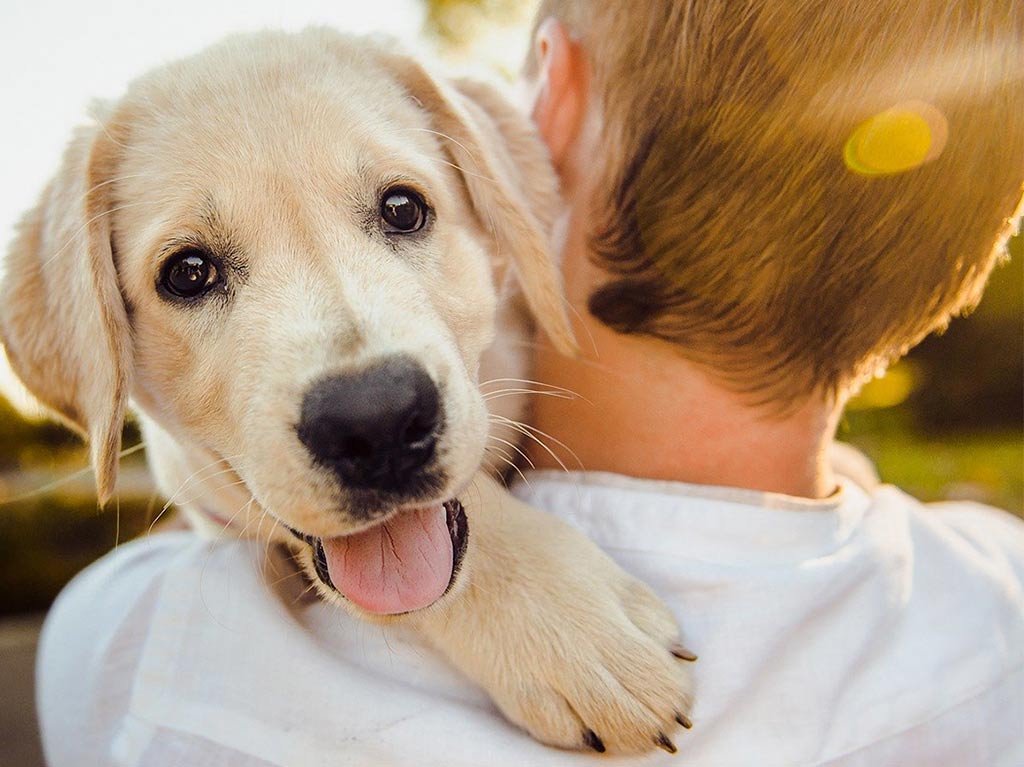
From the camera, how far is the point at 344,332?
1.75 meters

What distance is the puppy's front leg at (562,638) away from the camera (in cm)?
165

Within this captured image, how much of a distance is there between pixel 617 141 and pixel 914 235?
67 cm

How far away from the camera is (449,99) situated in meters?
2.30

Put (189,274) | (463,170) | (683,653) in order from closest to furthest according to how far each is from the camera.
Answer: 1. (683,653)
2. (189,274)
3. (463,170)

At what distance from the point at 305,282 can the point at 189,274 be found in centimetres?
33

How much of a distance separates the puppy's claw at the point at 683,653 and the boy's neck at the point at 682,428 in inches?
16.5

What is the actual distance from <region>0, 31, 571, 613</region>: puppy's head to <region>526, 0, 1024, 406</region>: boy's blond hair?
0.32m

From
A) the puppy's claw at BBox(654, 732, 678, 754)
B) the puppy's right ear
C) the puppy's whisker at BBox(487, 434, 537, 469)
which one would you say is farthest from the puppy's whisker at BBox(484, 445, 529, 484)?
the puppy's right ear

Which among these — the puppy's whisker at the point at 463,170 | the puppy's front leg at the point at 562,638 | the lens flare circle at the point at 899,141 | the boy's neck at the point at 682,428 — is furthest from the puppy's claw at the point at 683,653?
the puppy's whisker at the point at 463,170

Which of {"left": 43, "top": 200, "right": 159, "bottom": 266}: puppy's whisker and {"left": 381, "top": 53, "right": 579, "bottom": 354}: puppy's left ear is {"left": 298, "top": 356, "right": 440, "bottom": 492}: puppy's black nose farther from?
{"left": 43, "top": 200, "right": 159, "bottom": 266}: puppy's whisker

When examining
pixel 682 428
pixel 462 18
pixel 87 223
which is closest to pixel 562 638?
pixel 682 428

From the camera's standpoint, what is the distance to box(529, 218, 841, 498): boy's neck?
2016 mm

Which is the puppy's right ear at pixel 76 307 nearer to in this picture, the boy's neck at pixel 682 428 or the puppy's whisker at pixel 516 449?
the puppy's whisker at pixel 516 449

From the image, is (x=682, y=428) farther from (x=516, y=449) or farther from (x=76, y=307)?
(x=76, y=307)
